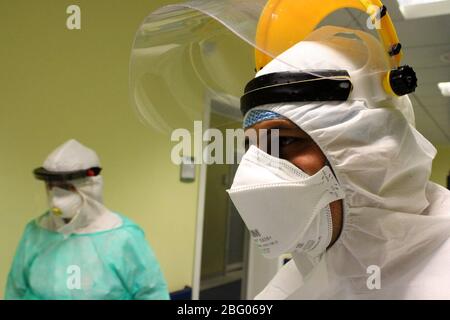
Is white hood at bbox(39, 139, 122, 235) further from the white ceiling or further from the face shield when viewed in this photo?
the white ceiling

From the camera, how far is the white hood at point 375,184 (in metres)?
0.61

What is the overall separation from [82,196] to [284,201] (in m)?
1.22

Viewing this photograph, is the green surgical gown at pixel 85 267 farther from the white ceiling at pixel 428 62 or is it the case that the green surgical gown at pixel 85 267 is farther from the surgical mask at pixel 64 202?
the white ceiling at pixel 428 62

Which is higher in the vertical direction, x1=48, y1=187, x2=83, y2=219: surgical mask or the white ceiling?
the white ceiling

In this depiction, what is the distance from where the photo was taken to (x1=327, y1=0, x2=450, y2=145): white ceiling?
642 mm

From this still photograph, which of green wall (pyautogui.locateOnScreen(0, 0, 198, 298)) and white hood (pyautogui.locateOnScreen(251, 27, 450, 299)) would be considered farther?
green wall (pyautogui.locateOnScreen(0, 0, 198, 298))

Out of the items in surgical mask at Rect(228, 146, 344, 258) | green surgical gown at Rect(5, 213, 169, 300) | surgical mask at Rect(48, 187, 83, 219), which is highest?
surgical mask at Rect(228, 146, 344, 258)

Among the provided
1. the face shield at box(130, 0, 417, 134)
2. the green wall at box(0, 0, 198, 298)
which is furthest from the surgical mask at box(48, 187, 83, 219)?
the face shield at box(130, 0, 417, 134)

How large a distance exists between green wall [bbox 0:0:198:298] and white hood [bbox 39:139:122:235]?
150mm

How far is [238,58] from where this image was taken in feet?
2.76

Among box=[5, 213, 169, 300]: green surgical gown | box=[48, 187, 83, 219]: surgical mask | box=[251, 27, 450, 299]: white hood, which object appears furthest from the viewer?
box=[48, 187, 83, 219]: surgical mask

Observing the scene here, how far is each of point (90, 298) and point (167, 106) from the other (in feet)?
2.90

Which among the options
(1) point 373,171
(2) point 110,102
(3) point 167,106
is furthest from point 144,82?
(2) point 110,102

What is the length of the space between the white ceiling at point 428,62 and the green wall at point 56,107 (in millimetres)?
919
